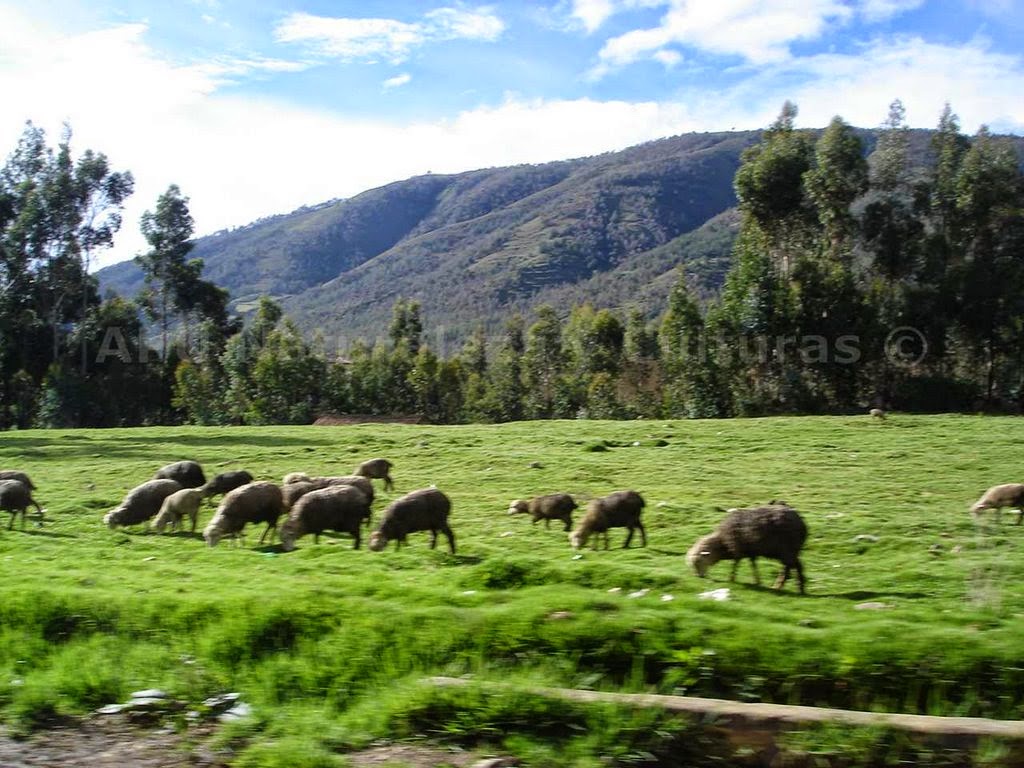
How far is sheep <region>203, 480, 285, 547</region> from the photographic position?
17.5 metres

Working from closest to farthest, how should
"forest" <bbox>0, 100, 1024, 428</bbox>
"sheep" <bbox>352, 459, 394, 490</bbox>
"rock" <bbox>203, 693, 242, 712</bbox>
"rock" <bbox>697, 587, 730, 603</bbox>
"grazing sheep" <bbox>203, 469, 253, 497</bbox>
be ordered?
"rock" <bbox>203, 693, 242, 712</bbox>
"rock" <bbox>697, 587, 730, 603</bbox>
"grazing sheep" <bbox>203, 469, 253, 497</bbox>
"sheep" <bbox>352, 459, 394, 490</bbox>
"forest" <bbox>0, 100, 1024, 428</bbox>

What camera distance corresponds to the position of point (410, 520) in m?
16.1

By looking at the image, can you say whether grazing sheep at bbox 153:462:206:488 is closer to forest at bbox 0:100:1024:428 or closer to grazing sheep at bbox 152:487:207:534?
grazing sheep at bbox 152:487:207:534

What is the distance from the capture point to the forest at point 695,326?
4800cm

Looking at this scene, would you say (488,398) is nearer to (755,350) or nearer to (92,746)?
(755,350)

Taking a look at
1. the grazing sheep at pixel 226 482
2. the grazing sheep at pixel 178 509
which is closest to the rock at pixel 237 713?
the grazing sheep at pixel 178 509

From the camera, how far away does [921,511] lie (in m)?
19.7

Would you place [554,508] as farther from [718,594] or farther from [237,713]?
[237,713]

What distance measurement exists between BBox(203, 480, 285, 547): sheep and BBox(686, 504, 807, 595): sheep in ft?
27.1

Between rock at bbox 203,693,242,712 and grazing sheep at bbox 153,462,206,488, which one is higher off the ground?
grazing sheep at bbox 153,462,206,488

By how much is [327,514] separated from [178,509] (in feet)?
14.2

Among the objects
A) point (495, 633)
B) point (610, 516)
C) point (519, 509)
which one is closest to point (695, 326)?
point (519, 509)

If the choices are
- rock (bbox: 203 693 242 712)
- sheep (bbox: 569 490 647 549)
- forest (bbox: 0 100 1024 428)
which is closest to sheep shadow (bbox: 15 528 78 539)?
sheep (bbox: 569 490 647 549)

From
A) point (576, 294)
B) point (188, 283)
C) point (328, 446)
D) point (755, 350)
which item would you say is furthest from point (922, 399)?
point (576, 294)
